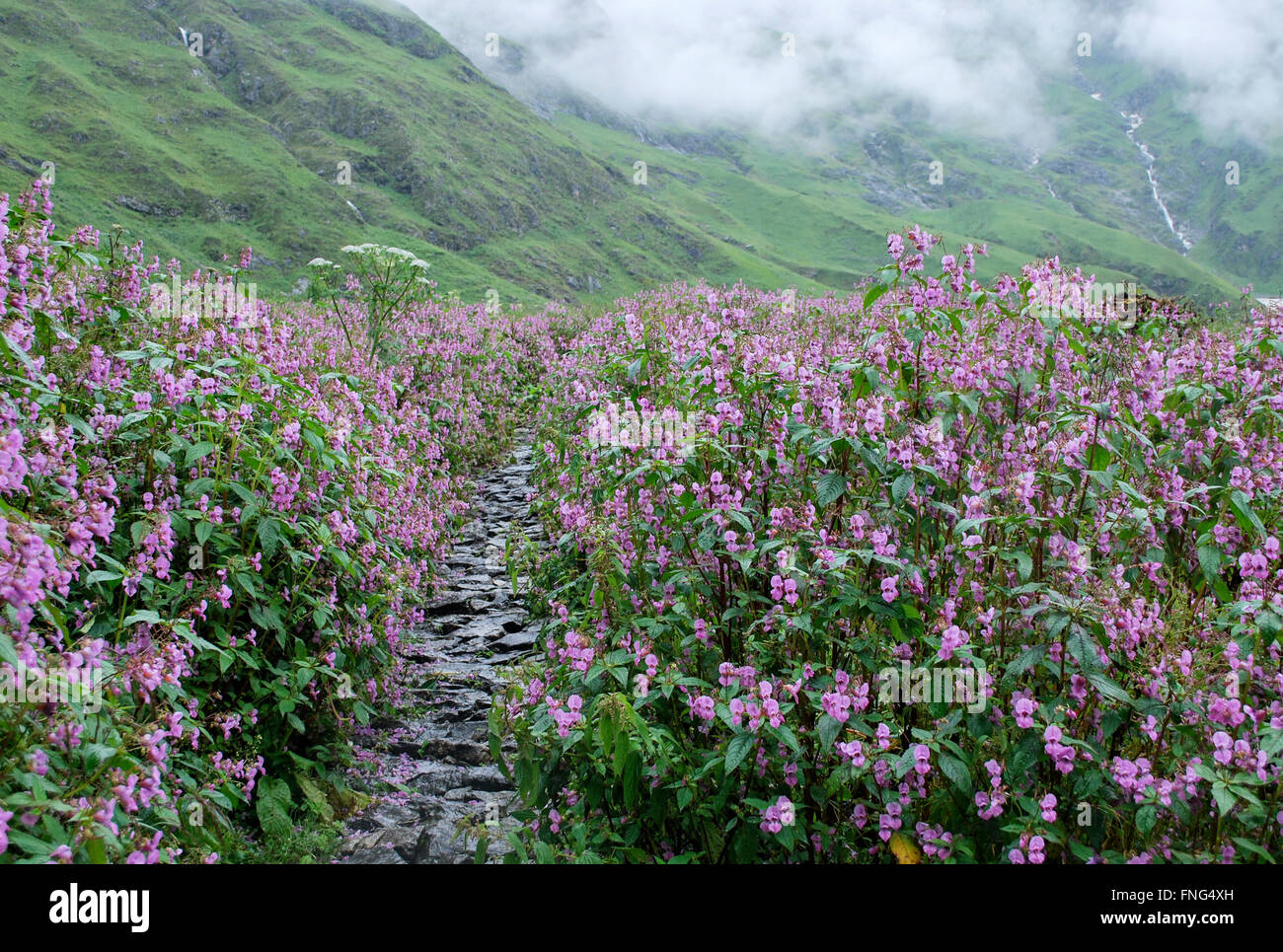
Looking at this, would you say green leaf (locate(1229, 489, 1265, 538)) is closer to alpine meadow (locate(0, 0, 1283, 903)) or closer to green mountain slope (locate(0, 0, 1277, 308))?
alpine meadow (locate(0, 0, 1283, 903))

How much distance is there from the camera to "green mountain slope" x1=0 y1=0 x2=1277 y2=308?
49.0 metres

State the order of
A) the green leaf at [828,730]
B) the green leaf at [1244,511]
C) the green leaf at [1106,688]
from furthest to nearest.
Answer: the green leaf at [1244,511] → the green leaf at [828,730] → the green leaf at [1106,688]

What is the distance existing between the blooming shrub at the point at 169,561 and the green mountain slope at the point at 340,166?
3551cm

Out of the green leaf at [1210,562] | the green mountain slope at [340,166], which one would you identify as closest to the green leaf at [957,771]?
the green leaf at [1210,562]

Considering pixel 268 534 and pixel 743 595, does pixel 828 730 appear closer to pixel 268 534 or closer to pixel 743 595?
pixel 743 595

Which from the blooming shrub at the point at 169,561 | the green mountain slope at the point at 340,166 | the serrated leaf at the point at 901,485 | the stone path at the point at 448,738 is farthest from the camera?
the green mountain slope at the point at 340,166

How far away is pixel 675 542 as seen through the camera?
4.06m

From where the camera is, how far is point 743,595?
363cm

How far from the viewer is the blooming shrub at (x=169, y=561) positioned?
255 cm

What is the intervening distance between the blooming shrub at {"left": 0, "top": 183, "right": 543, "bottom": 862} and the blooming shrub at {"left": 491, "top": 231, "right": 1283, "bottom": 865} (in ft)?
4.98

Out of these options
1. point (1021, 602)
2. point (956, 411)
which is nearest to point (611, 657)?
point (1021, 602)

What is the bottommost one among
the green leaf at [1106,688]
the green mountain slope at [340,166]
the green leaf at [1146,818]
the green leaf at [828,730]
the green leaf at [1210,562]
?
the green leaf at [1146,818]

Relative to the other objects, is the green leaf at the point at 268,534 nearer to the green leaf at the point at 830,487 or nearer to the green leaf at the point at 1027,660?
the green leaf at the point at 830,487
